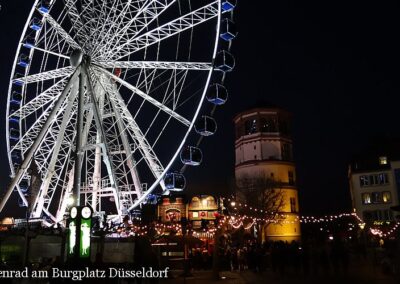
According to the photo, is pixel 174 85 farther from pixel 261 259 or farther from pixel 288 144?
pixel 288 144

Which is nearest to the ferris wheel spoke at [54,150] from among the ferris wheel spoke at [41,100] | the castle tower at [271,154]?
the ferris wheel spoke at [41,100]

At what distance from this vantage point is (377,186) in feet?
208

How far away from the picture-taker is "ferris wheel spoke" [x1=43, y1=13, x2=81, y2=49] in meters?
28.9

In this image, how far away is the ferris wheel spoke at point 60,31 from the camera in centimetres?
2886

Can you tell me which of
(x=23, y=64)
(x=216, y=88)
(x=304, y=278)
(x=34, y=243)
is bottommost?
(x=304, y=278)

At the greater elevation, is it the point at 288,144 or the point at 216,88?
the point at 288,144

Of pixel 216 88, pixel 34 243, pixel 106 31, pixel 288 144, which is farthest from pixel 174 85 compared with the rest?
pixel 288 144

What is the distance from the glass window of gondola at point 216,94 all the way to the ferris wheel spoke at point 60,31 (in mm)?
9732

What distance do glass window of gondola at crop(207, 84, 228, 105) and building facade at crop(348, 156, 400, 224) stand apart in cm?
4185

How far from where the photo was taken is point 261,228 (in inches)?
Answer: 1957

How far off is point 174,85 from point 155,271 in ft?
38.4

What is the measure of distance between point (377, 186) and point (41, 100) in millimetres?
49343

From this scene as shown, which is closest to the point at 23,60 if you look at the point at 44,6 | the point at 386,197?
the point at 44,6

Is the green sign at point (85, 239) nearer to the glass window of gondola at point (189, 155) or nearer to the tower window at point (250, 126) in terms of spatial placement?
the glass window of gondola at point (189, 155)
